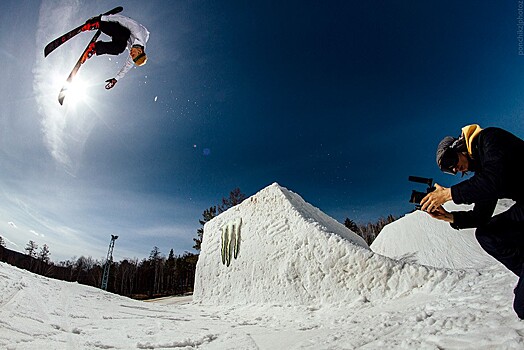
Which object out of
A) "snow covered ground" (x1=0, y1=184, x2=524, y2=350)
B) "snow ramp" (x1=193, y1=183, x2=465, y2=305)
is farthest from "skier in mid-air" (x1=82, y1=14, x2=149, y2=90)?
"snow ramp" (x1=193, y1=183, x2=465, y2=305)

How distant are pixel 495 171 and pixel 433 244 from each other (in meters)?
12.0

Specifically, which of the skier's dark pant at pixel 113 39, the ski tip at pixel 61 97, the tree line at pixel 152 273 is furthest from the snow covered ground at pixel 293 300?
the tree line at pixel 152 273

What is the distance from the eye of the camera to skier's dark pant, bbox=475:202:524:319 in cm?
219

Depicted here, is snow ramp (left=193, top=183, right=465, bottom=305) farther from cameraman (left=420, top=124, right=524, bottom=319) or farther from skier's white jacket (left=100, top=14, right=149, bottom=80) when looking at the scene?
skier's white jacket (left=100, top=14, right=149, bottom=80)

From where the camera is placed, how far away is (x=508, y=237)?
2238mm

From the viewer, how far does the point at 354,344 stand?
2625 millimetres

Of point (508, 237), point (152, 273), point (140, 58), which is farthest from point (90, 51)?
point (152, 273)

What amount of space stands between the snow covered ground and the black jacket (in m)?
1.00

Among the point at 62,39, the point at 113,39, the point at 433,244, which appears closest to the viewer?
the point at 62,39

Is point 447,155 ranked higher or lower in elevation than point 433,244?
lower

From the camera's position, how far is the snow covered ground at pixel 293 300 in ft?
8.80

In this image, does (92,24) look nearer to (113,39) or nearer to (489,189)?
(113,39)

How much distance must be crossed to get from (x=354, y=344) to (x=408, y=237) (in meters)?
12.6

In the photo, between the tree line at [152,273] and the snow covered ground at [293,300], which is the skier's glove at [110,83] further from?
the tree line at [152,273]
